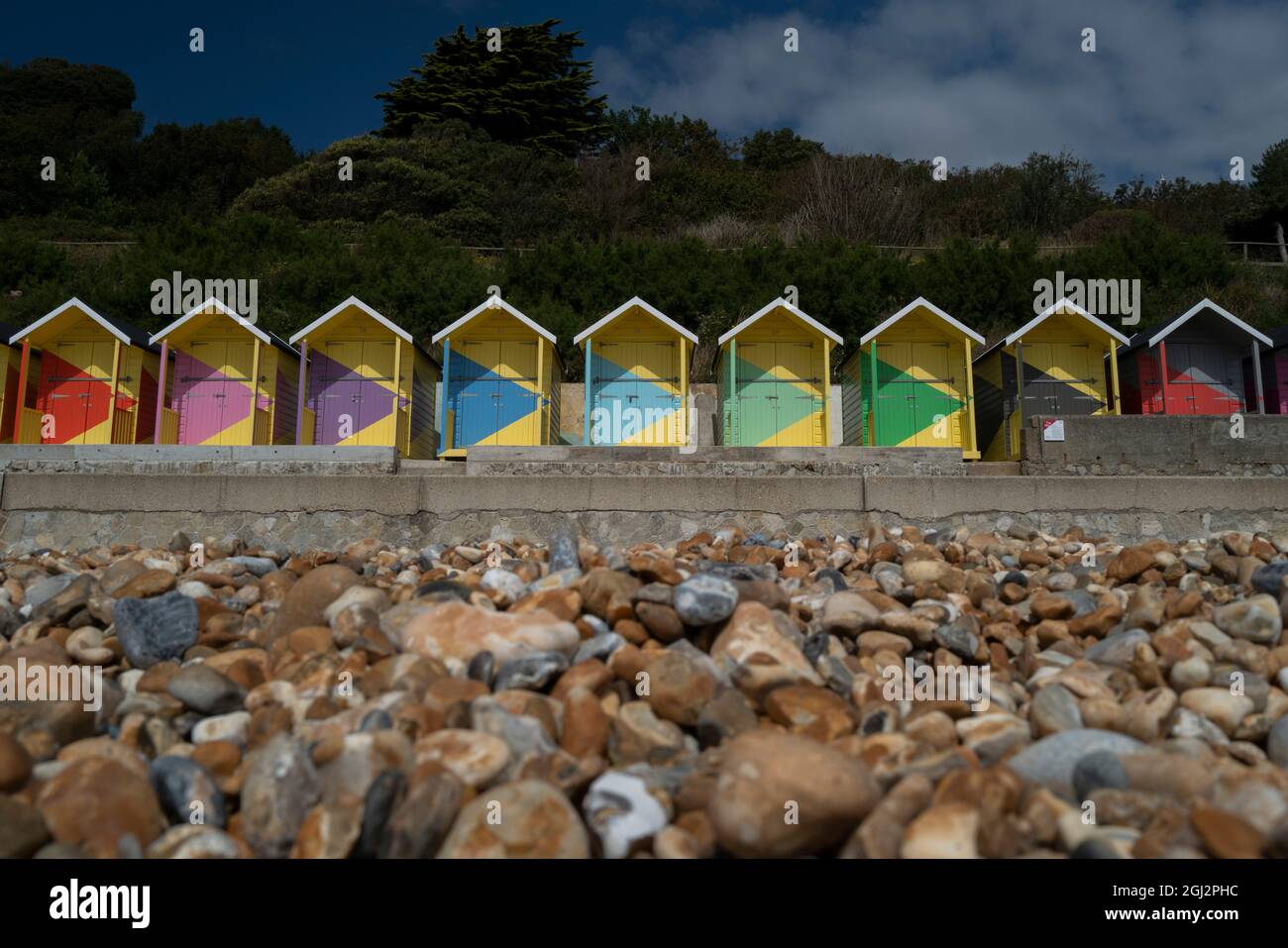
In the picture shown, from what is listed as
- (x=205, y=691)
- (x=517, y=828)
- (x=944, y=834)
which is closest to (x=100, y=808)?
(x=205, y=691)

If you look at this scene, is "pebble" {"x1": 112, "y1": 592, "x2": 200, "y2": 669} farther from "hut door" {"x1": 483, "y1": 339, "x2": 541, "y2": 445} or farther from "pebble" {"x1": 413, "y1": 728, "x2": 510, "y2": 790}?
"hut door" {"x1": 483, "y1": 339, "x2": 541, "y2": 445}

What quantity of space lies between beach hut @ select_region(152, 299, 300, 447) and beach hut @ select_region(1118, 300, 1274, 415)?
56.5ft

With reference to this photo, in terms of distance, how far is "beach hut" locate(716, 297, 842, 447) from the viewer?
1584 centimetres

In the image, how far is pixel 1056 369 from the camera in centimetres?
1633

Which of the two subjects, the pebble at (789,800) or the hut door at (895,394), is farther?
the hut door at (895,394)

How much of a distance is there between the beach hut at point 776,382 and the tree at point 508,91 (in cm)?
2674

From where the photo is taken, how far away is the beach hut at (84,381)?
15984 millimetres

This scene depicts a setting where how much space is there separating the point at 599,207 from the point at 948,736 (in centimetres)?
3439

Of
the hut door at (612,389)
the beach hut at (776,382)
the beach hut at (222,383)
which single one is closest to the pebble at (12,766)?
the hut door at (612,389)

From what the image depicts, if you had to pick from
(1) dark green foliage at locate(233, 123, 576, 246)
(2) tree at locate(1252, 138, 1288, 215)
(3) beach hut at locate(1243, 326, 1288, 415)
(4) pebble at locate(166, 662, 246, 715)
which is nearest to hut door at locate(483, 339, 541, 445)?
(4) pebble at locate(166, 662, 246, 715)

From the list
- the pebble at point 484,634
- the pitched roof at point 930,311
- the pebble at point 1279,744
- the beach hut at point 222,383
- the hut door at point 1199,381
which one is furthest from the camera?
the hut door at point 1199,381

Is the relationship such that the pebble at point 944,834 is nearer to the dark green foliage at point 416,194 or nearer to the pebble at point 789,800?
the pebble at point 789,800

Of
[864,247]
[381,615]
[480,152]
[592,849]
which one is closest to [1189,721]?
[592,849]

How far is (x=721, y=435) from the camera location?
16594 mm
